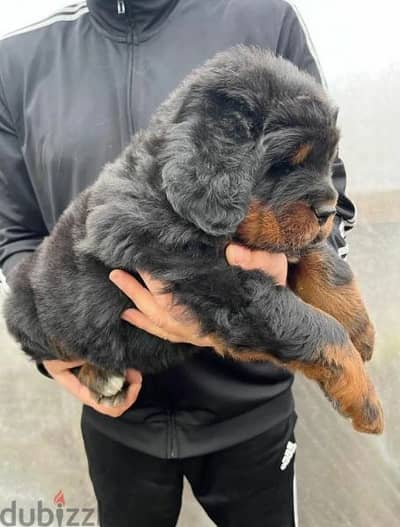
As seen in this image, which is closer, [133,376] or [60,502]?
[133,376]

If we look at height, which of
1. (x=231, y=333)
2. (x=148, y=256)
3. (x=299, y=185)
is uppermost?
(x=299, y=185)

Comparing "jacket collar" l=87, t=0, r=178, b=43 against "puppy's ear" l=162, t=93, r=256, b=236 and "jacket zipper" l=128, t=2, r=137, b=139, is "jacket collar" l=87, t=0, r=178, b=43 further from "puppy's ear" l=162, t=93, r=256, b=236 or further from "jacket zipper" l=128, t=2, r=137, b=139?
"puppy's ear" l=162, t=93, r=256, b=236

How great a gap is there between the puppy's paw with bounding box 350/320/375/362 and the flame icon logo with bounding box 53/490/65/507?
2.93 m

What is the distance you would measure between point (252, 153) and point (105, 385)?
99 cm

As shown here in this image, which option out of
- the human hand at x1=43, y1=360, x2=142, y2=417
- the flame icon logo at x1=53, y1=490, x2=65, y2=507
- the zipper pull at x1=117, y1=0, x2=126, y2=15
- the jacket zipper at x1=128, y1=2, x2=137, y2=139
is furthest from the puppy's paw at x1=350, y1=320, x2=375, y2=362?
the flame icon logo at x1=53, y1=490, x2=65, y2=507

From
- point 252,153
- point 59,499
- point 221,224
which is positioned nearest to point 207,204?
point 221,224

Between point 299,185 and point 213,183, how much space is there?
0.84 ft

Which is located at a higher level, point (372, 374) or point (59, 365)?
point (59, 365)

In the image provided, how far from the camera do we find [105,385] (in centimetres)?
192

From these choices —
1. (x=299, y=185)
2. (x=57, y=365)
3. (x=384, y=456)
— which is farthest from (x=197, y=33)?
(x=384, y=456)

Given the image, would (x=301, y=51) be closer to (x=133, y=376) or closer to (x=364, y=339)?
(x=364, y=339)

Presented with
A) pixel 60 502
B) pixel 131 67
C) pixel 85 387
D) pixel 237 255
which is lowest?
Answer: pixel 60 502

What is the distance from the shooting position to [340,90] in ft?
10.3

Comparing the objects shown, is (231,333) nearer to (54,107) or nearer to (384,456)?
(54,107)
